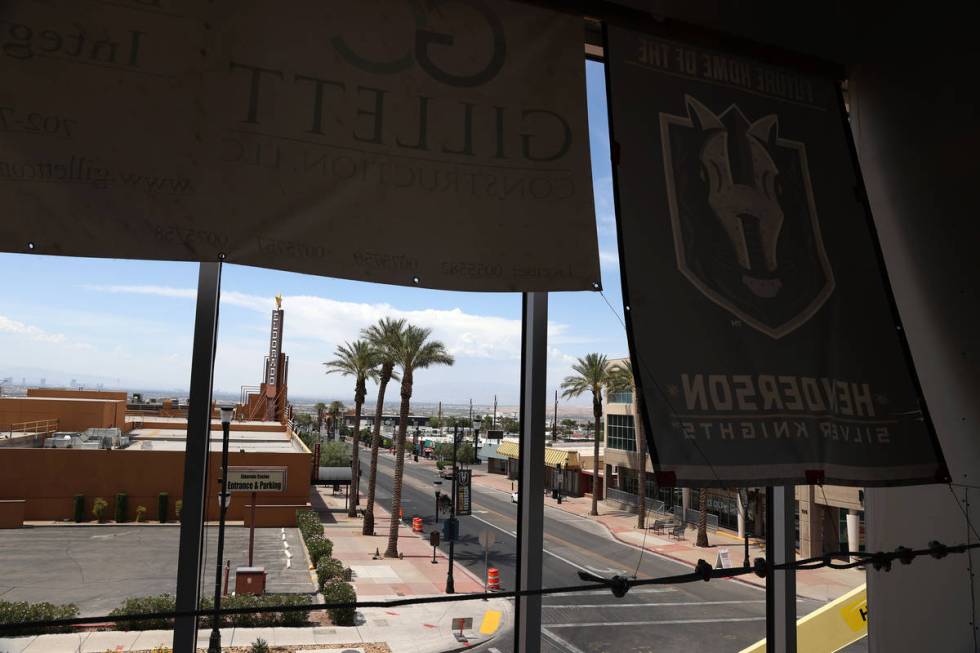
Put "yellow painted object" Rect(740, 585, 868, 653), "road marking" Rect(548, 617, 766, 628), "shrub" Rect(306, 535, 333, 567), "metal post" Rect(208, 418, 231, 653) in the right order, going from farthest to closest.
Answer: "road marking" Rect(548, 617, 766, 628) < "yellow painted object" Rect(740, 585, 868, 653) < "shrub" Rect(306, 535, 333, 567) < "metal post" Rect(208, 418, 231, 653)

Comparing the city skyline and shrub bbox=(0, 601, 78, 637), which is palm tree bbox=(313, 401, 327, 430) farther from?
shrub bbox=(0, 601, 78, 637)

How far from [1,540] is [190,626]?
2.28ft

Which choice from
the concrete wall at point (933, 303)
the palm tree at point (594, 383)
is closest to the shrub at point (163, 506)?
the palm tree at point (594, 383)

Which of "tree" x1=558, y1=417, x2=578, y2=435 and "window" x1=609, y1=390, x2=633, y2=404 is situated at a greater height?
"window" x1=609, y1=390, x2=633, y2=404

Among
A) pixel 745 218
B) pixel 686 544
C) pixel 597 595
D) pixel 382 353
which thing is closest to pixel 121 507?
pixel 382 353

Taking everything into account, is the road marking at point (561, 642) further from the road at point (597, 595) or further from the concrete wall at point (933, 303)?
the concrete wall at point (933, 303)

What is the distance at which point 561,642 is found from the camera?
2.64 m

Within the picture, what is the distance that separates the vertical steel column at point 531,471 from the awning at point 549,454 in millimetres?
30

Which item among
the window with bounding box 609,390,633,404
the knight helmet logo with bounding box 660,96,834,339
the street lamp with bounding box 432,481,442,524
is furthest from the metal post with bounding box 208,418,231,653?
the knight helmet logo with bounding box 660,96,834,339

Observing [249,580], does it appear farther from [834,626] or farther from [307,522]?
[834,626]

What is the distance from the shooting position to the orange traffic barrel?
228 cm

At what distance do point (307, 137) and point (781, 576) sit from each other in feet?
7.37

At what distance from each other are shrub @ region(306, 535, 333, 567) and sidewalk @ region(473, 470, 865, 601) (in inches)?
23.7

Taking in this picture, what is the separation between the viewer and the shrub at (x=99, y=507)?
2055mm
